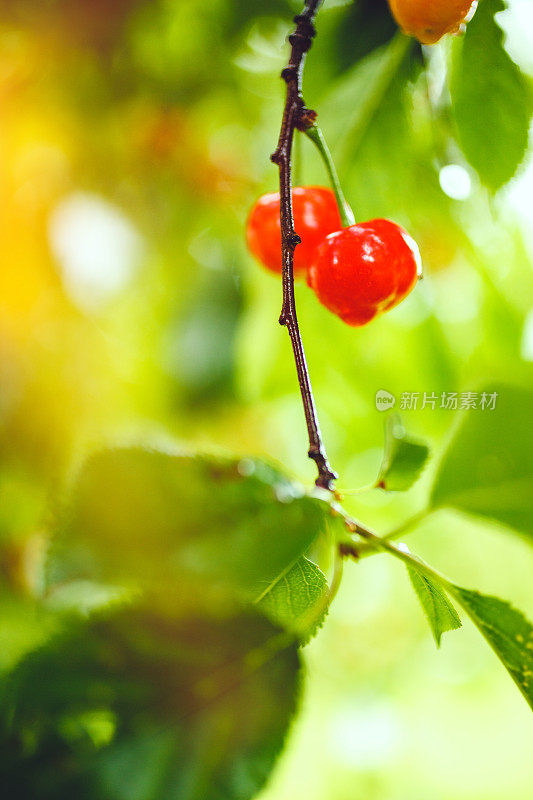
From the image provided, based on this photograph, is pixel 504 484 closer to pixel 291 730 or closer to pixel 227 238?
pixel 291 730

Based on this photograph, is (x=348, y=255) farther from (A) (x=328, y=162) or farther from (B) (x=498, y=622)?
(B) (x=498, y=622)

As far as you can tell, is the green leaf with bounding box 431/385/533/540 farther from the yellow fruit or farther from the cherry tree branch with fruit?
the yellow fruit

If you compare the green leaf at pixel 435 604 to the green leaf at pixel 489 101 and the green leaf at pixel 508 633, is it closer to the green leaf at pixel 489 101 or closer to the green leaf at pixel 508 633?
the green leaf at pixel 508 633

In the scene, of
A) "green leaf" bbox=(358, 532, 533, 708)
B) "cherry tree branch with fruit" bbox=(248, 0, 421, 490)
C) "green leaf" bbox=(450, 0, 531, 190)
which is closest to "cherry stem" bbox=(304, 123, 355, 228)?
"cherry tree branch with fruit" bbox=(248, 0, 421, 490)

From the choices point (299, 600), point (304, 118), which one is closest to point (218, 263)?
point (304, 118)
